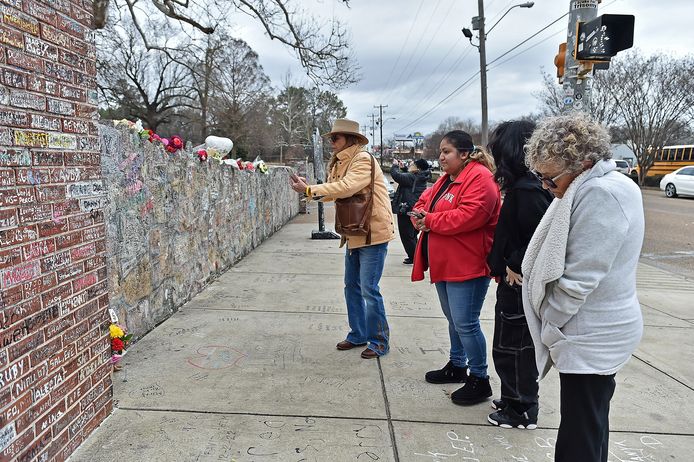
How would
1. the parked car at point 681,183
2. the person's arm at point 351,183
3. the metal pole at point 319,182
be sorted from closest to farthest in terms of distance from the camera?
the person's arm at point 351,183 → the metal pole at point 319,182 → the parked car at point 681,183

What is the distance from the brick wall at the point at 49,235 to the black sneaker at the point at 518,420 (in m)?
2.33

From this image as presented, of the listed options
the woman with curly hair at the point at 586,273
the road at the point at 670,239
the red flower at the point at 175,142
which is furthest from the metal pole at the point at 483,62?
the woman with curly hair at the point at 586,273

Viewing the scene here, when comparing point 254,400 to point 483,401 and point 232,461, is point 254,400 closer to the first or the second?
point 232,461

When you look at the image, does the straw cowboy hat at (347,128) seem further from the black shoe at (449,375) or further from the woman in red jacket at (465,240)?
the black shoe at (449,375)

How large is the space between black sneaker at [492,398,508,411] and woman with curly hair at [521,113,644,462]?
89 centimetres

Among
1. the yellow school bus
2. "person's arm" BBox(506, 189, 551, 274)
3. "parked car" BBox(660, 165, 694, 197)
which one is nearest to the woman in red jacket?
"person's arm" BBox(506, 189, 551, 274)

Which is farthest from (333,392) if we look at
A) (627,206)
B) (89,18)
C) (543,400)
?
(89,18)

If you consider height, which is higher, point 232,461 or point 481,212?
point 481,212

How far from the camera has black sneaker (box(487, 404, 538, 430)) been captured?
9.55 ft

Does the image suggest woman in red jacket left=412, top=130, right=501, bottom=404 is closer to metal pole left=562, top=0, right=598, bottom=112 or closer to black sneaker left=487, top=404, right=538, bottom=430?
black sneaker left=487, top=404, right=538, bottom=430

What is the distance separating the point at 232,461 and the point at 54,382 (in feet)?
3.09

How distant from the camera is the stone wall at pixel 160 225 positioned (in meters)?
3.85

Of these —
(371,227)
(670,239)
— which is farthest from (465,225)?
(670,239)

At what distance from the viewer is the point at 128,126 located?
4086mm
